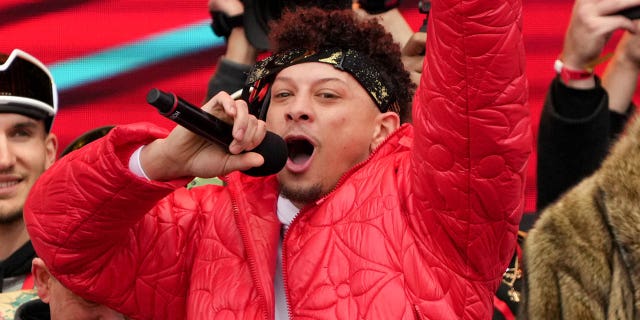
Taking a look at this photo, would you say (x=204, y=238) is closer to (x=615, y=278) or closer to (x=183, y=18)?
(x=615, y=278)

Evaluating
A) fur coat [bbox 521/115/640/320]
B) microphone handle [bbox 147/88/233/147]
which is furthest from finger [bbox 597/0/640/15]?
microphone handle [bbox 147/88/233/147]

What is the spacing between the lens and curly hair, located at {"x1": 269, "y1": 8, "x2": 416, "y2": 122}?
2936mm

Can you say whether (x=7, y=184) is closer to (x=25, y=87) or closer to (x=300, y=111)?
(x=25, y=87)

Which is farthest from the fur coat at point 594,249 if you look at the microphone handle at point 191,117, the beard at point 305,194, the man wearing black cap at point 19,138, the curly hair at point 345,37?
Result: the man wearing black cap at point 19,138

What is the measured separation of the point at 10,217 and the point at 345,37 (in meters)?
1.31

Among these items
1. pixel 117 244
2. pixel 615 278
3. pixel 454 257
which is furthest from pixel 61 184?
pixel 615 278

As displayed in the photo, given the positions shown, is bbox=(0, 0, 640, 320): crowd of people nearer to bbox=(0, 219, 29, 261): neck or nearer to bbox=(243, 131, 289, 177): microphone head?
bbox=(243, 131, 289, 177): microphone head

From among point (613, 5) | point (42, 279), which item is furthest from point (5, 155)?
point (613, 5)

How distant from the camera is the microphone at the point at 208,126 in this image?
2143 millimetres

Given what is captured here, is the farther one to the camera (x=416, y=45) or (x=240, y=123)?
(x=416, y=45)

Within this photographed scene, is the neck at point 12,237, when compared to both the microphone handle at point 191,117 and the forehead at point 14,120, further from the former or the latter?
the microphone handle at point 191,117

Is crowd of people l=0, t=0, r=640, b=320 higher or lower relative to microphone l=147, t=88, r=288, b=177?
lower

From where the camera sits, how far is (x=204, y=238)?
2750mm

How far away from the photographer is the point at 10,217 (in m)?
3.60
